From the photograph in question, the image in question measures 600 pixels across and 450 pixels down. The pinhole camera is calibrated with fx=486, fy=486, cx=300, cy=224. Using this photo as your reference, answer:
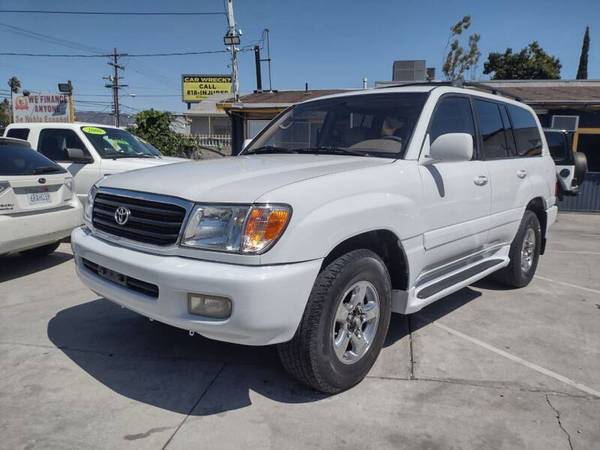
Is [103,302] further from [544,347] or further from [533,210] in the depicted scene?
[533,210]

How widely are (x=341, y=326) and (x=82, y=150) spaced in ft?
21.5

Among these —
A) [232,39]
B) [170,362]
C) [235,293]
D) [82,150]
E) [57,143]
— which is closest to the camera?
[235,293]

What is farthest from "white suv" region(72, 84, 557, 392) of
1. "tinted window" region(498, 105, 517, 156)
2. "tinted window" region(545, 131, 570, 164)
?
"tinted window" region(545, 131, 570, 164)

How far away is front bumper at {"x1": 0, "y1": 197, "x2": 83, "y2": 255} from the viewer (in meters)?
5.05

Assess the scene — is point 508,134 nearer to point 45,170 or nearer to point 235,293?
point 235,293

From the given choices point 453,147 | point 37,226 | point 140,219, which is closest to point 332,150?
point 453,147

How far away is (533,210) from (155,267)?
4376 millimetres

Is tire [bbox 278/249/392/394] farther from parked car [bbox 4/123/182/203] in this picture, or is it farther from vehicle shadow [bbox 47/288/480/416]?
parked car [bbox 4/123/182/203]

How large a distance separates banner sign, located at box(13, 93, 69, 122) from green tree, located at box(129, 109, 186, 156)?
230cm

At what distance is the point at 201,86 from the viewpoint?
1930 inches

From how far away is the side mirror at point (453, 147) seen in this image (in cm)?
328

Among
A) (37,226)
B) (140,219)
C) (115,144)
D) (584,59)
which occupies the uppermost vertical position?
(584,59)

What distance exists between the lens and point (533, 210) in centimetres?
539

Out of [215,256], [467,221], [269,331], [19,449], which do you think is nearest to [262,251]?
[215,256]
